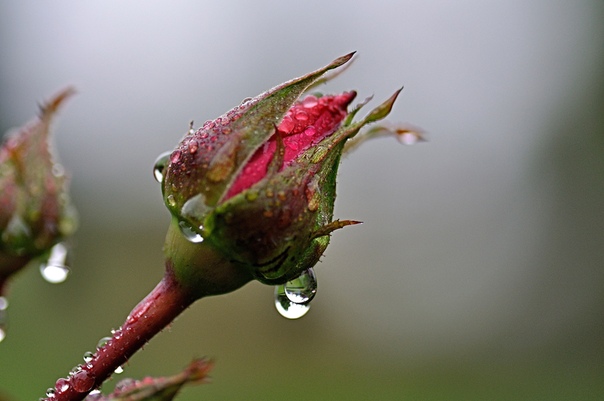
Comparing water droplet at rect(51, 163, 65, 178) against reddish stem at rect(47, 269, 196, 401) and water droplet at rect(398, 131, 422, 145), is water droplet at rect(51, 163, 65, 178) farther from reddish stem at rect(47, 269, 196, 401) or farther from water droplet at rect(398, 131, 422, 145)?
water droplet at rect(398, 131, 422, 145)

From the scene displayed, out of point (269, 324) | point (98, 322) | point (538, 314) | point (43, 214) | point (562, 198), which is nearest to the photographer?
point (43, 214)

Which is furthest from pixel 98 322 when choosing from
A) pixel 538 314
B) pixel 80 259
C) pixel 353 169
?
pixel 538 314

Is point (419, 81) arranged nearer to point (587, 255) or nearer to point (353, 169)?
point (353, 169)

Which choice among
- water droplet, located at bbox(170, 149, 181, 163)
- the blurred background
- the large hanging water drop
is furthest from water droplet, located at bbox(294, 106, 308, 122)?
the blurred background

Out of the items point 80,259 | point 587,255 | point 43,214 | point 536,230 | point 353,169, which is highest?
point 43,214

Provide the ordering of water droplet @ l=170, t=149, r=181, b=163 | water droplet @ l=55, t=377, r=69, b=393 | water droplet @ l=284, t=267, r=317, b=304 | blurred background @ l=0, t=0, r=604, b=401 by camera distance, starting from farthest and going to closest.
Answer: blurred background @ l=0, t=0, r=604, b=401 < water droplet @ l=284, t=267, r=317, b=304 < water droplet @ l=170, t=149, r=181, b=163 < water droplet @ l=55, t=377, r=69, b=393

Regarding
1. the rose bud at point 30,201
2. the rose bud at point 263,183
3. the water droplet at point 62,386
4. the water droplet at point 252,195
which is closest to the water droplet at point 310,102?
the rose bud at point 263,183

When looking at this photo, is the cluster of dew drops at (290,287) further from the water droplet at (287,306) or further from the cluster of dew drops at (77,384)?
the cluster of dew drops at (77,384)
